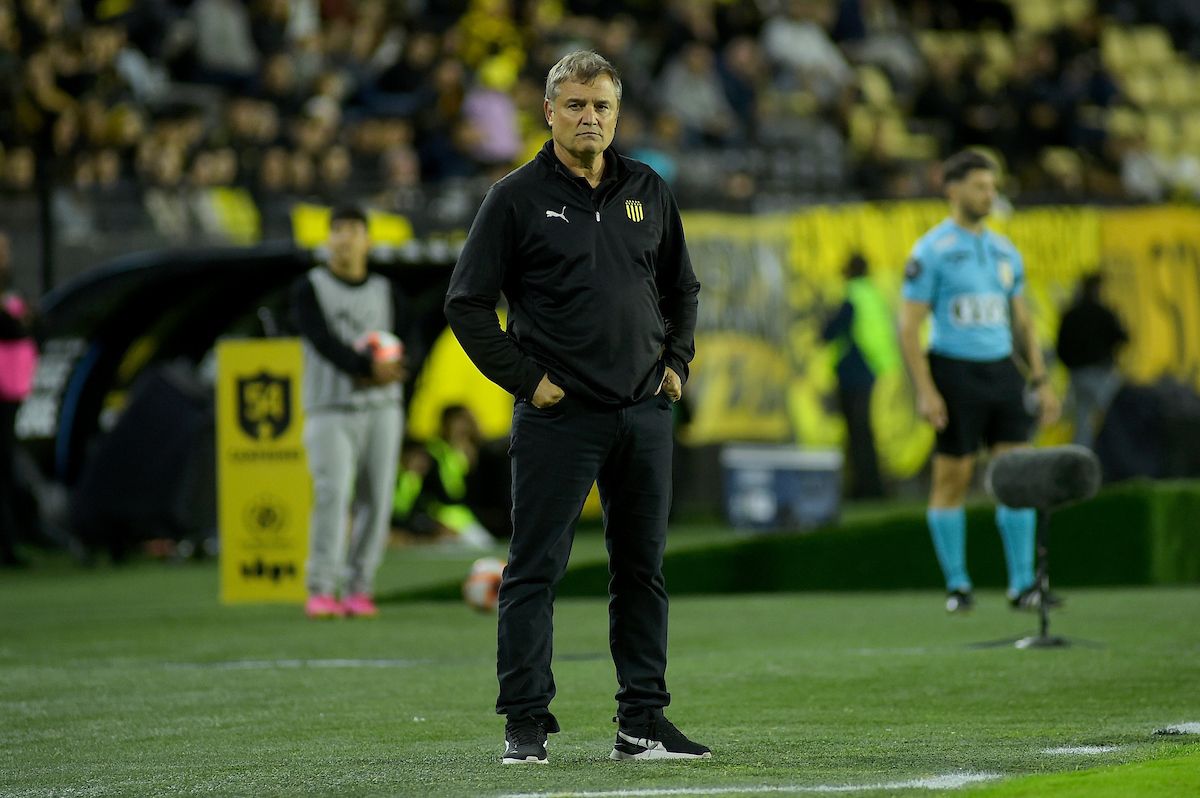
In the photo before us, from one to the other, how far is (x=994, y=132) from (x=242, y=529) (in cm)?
1558

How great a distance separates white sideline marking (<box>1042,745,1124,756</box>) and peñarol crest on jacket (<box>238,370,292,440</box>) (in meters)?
7.25

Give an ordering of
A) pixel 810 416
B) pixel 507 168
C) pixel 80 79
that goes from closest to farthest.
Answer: pixel 80 79, pixel 507 168, pixel 810 416

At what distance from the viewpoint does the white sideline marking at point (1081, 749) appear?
6.13 metres

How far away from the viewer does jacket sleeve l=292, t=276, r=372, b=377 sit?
36.2 ft

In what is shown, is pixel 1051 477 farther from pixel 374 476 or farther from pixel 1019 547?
pixel 374 476

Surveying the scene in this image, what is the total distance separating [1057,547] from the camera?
13.5 meters

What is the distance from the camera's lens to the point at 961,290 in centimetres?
1099

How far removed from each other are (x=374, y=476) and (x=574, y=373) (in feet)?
17.8

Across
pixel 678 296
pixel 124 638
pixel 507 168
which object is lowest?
pixel 124 638

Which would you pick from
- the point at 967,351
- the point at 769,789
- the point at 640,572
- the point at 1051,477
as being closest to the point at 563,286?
the point at 640,572

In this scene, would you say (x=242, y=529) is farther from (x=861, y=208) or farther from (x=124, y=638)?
(x=861, y=208)

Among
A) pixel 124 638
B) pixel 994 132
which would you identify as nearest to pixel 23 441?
pixel 124 638

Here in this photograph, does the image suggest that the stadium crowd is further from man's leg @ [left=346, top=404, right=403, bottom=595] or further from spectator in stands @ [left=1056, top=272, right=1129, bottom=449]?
man's leg @ [left=346, top=404, right=403, bottom=595]

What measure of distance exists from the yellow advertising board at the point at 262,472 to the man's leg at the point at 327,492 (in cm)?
110
